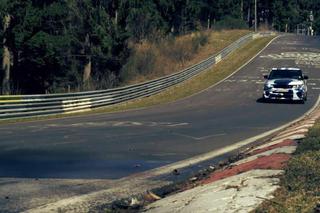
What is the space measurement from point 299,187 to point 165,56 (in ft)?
170

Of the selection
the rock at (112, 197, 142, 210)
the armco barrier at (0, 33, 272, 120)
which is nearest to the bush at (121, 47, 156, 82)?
the armco barrier at (0, 33, 272, 120)

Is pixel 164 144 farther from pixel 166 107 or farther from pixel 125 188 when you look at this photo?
pixel 166 107

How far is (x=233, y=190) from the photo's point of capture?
7922 mm

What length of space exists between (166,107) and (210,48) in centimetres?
3994

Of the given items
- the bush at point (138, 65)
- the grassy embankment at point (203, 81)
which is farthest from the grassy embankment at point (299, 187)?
the bush at point (138, 65)

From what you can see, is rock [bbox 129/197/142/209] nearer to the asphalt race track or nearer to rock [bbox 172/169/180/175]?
the asphalt race track

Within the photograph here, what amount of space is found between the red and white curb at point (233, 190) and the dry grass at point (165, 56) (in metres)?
40.9

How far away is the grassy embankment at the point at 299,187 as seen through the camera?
668 cm

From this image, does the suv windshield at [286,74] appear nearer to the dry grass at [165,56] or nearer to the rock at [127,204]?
the dry grass at [165,56]

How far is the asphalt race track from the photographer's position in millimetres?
11883

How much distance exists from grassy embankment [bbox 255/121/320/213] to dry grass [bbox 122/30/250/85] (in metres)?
41.2

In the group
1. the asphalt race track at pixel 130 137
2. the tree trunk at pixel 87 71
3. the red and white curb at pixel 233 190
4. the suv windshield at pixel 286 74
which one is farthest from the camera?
the tree trunk at pixel 87 71

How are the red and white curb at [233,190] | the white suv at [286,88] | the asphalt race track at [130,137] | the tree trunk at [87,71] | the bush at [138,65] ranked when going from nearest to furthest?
the red and white curb at [233,190] < the asphalt race track at [130,137] < the white suv at [286,88] < the bush at [138,65] < the tree trunk at [87,71]


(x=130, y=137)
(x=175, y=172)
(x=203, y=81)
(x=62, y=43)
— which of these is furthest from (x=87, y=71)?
(x=175, y=172)
